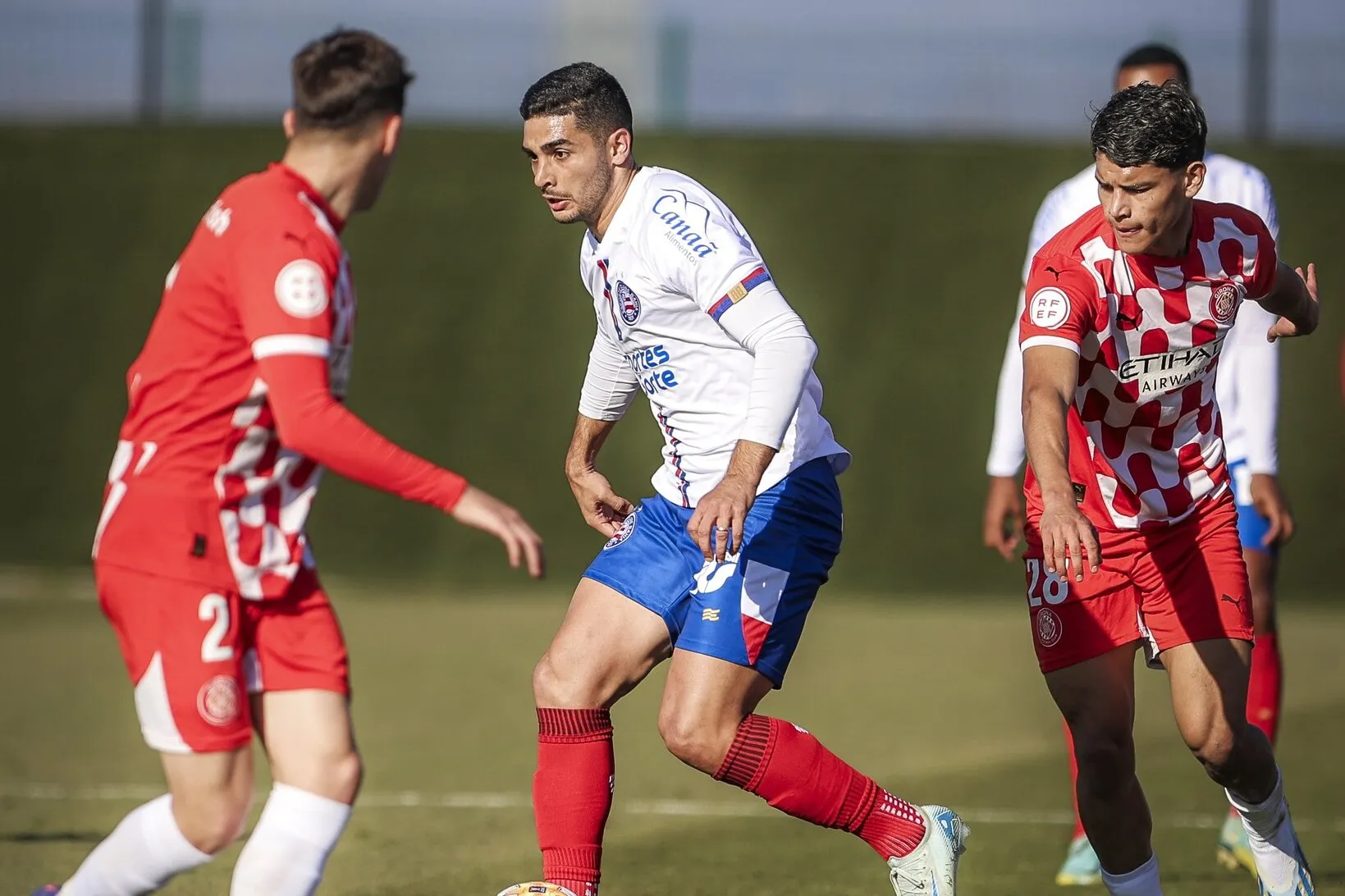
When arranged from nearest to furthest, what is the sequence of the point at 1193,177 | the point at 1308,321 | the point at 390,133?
the point at 390,133, the point at 1193,177, the point at 1308,321

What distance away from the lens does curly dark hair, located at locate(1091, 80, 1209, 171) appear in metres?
3.86

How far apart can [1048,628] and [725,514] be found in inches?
40.4

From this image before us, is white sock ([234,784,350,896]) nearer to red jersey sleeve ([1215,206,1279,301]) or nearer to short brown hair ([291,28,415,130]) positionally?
short brown hair ([291,28,415,130])

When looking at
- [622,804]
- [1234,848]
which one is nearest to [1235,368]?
[1234,848]

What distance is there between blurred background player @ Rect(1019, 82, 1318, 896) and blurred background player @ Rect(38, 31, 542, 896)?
1.56 metres

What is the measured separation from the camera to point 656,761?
668cm

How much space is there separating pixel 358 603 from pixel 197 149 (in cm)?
349

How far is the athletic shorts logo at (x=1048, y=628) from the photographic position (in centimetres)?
421

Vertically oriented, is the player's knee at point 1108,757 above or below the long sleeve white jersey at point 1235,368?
below

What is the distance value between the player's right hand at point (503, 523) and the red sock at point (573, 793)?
1.00 m

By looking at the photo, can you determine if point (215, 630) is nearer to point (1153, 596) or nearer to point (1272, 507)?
point (1153, 596)

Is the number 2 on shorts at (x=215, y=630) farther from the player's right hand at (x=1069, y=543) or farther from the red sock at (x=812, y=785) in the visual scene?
the player's right hand at (x=1069, y=543)

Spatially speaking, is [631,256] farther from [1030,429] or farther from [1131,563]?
[1131,563]

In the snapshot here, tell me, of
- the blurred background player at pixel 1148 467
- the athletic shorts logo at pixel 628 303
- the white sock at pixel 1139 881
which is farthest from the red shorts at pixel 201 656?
the white sock at pixel 1139 881
